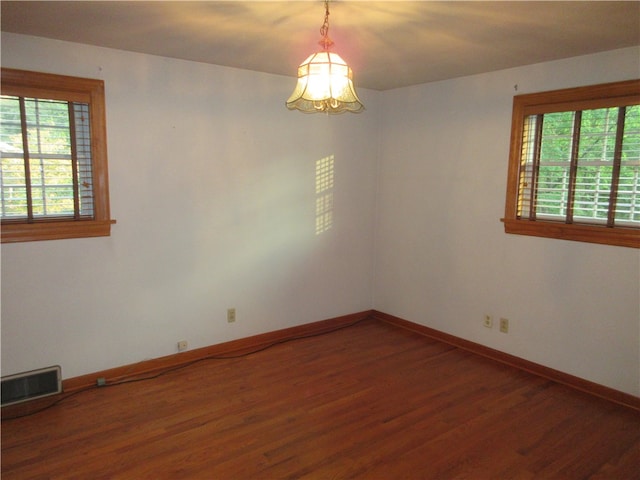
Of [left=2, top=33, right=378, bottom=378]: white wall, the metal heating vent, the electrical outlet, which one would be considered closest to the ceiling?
[left=2, top=33, right=378, bottom=378]: white wall

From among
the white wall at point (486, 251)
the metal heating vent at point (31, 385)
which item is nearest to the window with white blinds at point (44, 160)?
the metal heating vent at point (31, 385)

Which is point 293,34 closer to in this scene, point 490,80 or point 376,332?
point 490,80

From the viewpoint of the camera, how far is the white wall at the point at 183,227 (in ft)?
10.1

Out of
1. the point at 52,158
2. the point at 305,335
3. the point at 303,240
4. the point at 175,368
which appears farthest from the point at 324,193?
the point at 52,158

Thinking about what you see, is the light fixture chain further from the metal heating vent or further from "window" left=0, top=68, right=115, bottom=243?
the metal heating vent

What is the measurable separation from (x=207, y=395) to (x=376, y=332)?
1.91 metres

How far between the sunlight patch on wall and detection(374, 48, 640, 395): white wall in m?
0.64

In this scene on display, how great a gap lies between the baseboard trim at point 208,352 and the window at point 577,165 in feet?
6.35

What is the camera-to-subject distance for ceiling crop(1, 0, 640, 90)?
2.32m

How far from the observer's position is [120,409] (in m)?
2.99

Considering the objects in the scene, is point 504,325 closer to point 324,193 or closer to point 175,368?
point 324,193

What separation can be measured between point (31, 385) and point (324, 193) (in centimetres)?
277

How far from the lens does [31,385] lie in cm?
301

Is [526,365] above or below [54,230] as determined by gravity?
below
